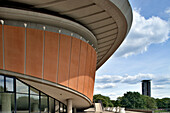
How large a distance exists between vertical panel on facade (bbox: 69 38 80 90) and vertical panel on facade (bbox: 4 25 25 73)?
4285mm

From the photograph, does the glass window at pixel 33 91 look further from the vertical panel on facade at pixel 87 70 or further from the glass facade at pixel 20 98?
the vertical panel on facade at pixel 87 70

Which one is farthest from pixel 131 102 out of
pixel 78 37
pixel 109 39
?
pixel 78 37

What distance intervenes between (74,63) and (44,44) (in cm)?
339

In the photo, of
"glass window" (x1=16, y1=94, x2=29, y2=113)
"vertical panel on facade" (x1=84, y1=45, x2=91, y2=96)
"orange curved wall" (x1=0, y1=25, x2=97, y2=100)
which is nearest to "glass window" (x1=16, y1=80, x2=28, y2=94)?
"glass window" (x1=16, y1=94, x2=29, y2=113)

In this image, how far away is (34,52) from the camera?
1227 cm

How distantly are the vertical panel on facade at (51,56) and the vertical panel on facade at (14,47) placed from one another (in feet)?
5.80

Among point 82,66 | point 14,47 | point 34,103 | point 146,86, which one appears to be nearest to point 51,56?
point 14,47

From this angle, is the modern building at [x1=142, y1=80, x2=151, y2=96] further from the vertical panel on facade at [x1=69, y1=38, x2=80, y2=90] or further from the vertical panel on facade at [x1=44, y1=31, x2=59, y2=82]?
the vertical panel on facade at [x1=44, y1=31, x2=59, y2=82]

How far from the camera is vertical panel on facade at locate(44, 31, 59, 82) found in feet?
42.0

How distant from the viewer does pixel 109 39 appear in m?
20.6

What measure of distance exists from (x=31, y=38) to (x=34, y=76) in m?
2.80

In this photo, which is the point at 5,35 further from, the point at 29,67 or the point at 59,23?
the point at 59,23

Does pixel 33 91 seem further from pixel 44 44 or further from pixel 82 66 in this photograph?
pixel 82 66

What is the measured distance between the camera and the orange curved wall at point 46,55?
11547mm
